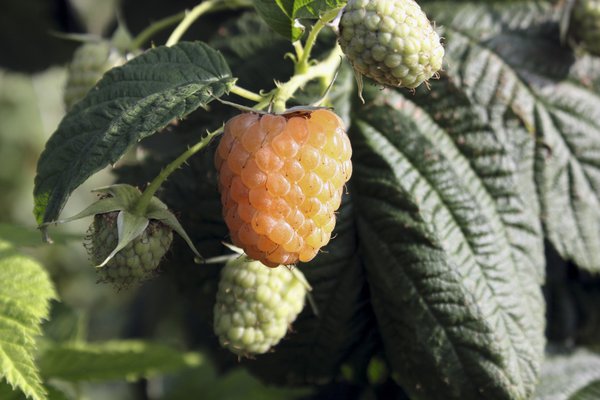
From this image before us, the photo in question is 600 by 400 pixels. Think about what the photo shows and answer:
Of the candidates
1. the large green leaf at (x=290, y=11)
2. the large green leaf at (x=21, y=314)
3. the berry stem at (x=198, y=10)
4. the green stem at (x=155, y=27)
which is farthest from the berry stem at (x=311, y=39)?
the large green leaf at (x=21, y=314)

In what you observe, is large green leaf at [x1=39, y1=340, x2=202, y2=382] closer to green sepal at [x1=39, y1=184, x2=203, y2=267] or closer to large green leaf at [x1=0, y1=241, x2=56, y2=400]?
A: large green leaf at [x1=0, y1=241, x2=56, y2=400]

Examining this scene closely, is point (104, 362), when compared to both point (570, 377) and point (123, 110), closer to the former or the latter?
point (123, 110)

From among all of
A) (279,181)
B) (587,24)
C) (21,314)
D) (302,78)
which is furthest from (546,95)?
(21,314)

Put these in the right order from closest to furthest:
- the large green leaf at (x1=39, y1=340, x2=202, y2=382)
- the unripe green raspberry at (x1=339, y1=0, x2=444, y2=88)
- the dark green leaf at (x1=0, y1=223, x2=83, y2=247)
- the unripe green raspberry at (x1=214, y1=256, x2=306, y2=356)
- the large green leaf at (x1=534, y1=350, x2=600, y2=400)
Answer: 1. the unripe green raspberry at (x1=339, y1=0, x2=444, y2=88)
2. the unripe green raspberry at (x1=214, y1=256, x2=306, y2=356)
3. the dark green leaf at (x1=0, y1=223, x2=83, y2=247)
4. the large green leaf at (x1=39, y1=340, x2=202, y2=382)
5. the large green leaf at (x1=534, y1=350, x2=600, y2=400)

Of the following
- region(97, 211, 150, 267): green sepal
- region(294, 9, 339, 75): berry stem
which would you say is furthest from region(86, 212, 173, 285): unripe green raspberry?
region(294, 9, 339, 75): berry stem

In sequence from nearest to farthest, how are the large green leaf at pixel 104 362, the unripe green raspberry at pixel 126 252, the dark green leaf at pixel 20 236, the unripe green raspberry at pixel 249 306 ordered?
the unripe green raspberry at pixel 126 252 < the unripe green raspberry at pixel 249 306 < the dark green leaf at pixel 20 236 < the large green leaf at pixel 104 362

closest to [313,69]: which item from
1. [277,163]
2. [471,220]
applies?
[277,163]

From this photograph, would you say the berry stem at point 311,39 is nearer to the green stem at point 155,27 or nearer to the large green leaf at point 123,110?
the large green leaf at point 123,110
